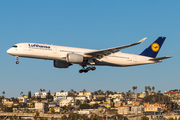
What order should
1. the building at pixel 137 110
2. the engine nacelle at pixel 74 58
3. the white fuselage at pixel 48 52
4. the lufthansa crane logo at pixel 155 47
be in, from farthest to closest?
the building at pixel 137 110
the lufthansa crane logo at pixel 155 47
the engine nacelle at pixel 74 58
the white fuselage at pixel 48 52

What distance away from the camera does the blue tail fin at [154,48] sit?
5931cm

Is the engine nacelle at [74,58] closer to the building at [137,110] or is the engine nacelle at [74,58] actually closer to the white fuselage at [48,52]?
the white fuselage at [48,52]

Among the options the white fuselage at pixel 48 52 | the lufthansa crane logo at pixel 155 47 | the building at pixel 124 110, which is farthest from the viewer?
the building at pixel 124 110

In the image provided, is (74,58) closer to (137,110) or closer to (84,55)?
(84,55)

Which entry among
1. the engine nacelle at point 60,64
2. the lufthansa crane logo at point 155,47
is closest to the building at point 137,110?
the lufthansa crane logo at point 155,47

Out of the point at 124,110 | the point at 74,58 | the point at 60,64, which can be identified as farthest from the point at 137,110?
the point at 74,58

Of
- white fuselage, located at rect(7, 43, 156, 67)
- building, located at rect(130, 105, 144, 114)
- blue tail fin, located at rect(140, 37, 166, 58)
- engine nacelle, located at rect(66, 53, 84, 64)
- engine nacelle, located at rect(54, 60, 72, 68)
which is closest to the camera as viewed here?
white fuselage, located at rect(7, 43, 156, 67)

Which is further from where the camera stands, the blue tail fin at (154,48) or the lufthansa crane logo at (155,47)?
the lufthansa crane logo at (155,47)

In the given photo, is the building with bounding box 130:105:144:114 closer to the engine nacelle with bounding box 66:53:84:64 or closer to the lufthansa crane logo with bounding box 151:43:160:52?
the lufthansa crane logo with bounding box 151:43:160:52

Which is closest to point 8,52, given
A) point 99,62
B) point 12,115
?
point 99,62

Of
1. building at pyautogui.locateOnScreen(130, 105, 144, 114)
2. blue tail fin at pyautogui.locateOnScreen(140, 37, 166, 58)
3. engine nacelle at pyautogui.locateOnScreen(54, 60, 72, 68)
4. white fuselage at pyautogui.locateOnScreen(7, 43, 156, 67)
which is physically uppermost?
blue tail fin at pyautogui.locateOnScreen(140, 37, 166, 58)

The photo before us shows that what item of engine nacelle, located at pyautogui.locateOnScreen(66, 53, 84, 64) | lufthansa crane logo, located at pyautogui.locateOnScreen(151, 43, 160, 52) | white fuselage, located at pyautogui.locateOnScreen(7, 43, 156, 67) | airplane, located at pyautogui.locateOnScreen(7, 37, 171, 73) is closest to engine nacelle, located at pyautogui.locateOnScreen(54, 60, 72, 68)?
airplane, located at pyautogui.locateOnScreen(7, 37, 171, 73)

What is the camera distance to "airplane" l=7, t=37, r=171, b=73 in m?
49.4

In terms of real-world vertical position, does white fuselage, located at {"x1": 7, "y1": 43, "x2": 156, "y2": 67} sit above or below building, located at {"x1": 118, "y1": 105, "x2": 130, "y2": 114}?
above
